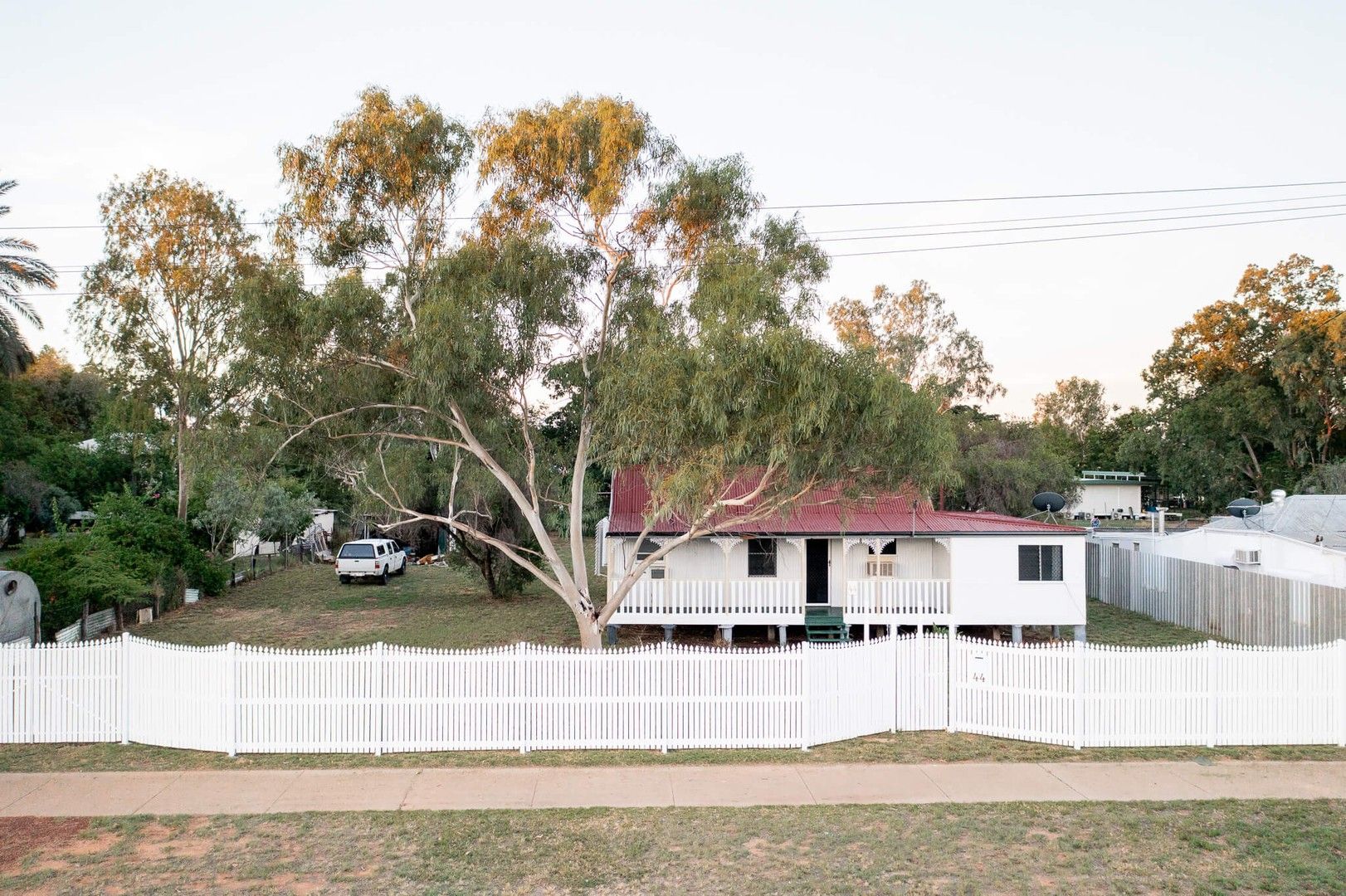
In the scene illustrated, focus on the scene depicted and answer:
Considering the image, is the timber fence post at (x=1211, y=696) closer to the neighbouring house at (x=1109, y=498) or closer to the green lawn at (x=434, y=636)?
the green lawn at (x=434, y=636)

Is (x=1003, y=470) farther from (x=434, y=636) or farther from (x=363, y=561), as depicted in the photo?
(x=434, y=636)

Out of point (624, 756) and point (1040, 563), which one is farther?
point (1040, 563)

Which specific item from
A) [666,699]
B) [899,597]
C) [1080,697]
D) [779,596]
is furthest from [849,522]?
[666,699]

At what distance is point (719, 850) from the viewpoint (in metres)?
8.93

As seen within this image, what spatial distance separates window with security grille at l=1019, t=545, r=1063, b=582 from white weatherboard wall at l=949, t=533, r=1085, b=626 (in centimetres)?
10

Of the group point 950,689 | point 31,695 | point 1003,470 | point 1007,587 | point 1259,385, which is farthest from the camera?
point 1259,385

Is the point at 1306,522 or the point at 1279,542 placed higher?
the point at 1306,522

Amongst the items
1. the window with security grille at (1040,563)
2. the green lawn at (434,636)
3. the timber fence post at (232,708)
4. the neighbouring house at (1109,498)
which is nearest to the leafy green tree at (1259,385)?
the neighbouring house at (1109,498)

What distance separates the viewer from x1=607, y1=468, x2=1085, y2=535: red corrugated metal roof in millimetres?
21016

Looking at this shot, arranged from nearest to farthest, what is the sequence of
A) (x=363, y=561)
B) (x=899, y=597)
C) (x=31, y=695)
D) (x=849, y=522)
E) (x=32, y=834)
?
1. (x=32, y=834)
2. (x=31, y=695)
3. (x=899, y=597)
4. (x=849, y=522)
5. (x=363, y=561)

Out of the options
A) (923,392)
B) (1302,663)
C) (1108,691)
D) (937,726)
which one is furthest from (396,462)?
(1302,663)

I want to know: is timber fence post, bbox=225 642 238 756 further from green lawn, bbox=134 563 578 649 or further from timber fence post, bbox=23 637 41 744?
green lawn, bbox=134 563 578 649

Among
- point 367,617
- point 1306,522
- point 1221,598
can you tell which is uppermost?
point 1306,522

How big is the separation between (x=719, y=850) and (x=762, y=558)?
13708 millimetres
